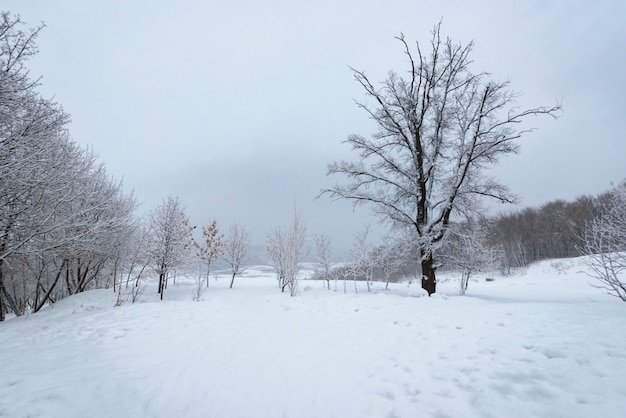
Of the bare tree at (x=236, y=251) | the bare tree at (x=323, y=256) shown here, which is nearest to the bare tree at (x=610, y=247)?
the bare tree at (x=323, y=256)

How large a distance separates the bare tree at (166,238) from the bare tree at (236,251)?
6939mm

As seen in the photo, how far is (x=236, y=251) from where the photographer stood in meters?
22.6

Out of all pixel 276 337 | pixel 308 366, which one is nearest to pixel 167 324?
pixel 276 337

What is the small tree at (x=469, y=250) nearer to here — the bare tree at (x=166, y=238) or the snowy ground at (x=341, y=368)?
the snowy ground at (x=341, y=368)

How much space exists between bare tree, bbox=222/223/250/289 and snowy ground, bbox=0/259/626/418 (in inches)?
613

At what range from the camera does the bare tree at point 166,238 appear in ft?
47.9

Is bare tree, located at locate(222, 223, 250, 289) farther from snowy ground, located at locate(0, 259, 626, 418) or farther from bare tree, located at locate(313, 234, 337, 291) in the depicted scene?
snowy ground, located at locate(0, 259, 626, 418)

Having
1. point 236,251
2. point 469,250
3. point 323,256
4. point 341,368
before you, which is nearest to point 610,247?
point 469,250

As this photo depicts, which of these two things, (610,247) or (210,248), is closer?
(610,247)

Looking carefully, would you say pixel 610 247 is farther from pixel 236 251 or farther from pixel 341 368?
pixel 236 251

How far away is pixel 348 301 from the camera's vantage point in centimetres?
948

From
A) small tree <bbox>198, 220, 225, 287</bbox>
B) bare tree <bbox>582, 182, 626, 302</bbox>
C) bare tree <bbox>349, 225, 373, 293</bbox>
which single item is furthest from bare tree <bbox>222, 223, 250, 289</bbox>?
bare tree <bbox>582, 182, 626, 302</bbox>

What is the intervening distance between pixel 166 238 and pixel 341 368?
13528 mm

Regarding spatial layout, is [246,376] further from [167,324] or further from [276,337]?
[167,324]
